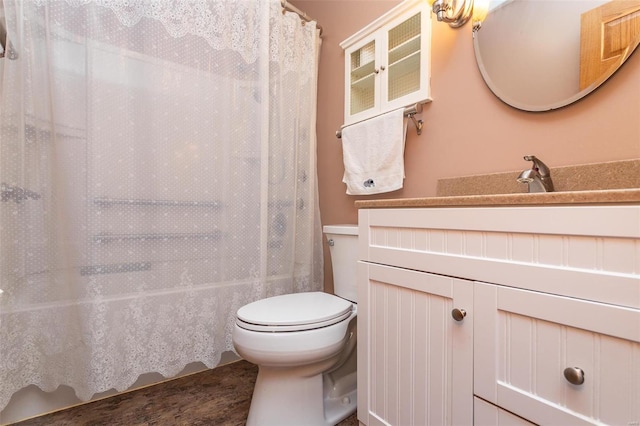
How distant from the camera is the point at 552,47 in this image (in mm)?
1017

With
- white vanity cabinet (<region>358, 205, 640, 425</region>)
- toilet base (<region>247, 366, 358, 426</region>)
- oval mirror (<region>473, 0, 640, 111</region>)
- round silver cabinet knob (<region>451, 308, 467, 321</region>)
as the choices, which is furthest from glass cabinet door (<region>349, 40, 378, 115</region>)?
toilet base (<region>247, 366, 358, 426</region>)

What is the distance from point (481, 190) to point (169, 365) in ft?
4.66

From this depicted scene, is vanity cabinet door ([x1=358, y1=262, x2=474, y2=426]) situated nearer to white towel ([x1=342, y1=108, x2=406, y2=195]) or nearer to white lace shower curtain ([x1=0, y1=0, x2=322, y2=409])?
white towel ([x1=342, y1=108, x2=406, y2=195])

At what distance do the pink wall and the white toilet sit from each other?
0.63 m

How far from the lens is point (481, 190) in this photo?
1.14 m

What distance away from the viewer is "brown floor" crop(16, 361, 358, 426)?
3.84 feet

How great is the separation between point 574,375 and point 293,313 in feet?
2.56

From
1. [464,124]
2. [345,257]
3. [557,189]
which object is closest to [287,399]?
[345,257]

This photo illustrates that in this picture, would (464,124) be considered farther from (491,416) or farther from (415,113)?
(491,416)

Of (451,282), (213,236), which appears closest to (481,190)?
(451,282)

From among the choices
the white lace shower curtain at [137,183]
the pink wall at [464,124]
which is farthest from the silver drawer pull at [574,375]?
the white lace shower curtain at [137,183]

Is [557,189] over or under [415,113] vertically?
under

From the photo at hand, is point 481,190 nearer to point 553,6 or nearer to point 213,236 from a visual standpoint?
point 553,6

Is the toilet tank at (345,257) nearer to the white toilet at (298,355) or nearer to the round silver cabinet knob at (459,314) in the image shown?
the white toilet at (298,355)
